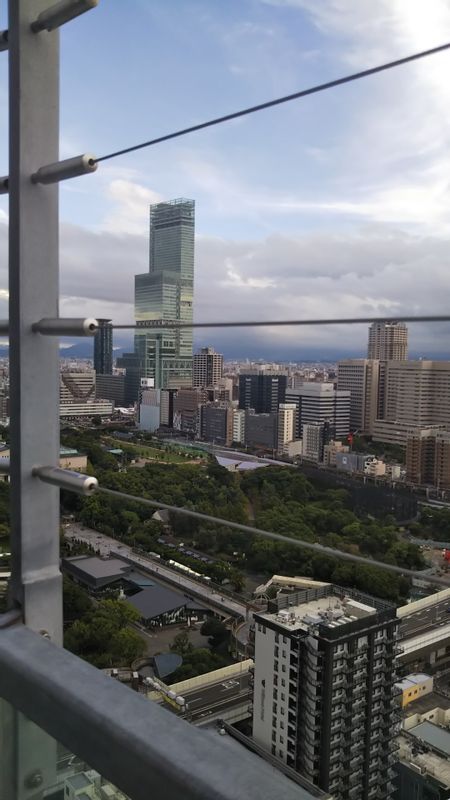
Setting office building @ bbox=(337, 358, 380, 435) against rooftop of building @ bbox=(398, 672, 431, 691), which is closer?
office building @ bbox=(337, 358, 380, 435)

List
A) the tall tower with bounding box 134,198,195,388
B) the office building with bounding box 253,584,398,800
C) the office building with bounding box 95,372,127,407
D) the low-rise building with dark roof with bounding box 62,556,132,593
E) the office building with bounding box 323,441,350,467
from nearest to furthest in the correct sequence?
1. the office building with bounding box 253,584,398,800
2. the office building with bounding box 323,441,350,467
3. the low-rise building with dark roof with bounding box 62,556,132,593
4. the office building with bounding box 95,372,127,407
5. the tall tower with bounding box 134,198,195,388

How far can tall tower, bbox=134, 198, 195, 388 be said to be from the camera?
843 cm

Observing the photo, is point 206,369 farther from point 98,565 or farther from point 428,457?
point 428,457

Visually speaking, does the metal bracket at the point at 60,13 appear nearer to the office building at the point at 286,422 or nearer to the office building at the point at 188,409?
the office building at the point at 286,422

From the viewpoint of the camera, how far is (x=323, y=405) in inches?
191

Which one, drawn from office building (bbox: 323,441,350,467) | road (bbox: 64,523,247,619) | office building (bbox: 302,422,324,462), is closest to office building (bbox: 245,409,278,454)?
office building (bbox: 302,422,324,462)

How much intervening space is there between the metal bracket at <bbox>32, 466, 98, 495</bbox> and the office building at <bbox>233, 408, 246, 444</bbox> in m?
6.34

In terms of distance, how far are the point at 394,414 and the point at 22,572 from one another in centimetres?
353

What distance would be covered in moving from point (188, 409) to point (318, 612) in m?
5.19

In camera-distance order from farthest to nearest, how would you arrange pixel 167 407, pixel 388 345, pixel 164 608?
pixel 167 407, pixel 164 608, pixel 388 345

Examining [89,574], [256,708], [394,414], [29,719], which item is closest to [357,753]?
[256,708]

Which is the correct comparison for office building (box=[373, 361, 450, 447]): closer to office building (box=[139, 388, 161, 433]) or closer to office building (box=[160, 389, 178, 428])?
office building (box=[160, 389, 178, 428])

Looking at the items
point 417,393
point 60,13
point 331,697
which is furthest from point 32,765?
point 331,697

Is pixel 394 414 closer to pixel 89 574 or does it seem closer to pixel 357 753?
pixel 357 753
